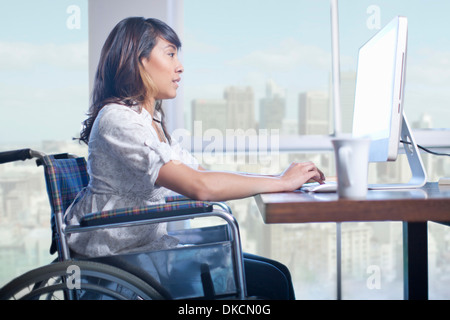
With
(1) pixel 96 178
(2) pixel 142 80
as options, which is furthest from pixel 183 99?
(1) pixel 96 178

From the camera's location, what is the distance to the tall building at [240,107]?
8.01ft

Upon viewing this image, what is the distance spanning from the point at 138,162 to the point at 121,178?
5.1 inches

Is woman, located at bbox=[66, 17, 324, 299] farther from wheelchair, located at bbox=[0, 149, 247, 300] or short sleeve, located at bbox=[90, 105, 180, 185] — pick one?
wheelchair, located at bbox=[0, 149, 247, 300]

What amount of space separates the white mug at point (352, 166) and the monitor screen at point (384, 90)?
0.23 meters

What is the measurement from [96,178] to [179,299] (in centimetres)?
44

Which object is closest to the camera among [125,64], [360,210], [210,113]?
[360,210]

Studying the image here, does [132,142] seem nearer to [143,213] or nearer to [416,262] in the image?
[143,213]

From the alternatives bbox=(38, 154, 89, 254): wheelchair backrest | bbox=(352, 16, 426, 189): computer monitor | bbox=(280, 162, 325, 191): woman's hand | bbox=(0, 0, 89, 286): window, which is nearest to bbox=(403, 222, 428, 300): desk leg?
bbox=(352, 16, 426, 189): computer monitor

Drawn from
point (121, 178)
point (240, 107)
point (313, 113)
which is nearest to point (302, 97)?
point (313, 113)

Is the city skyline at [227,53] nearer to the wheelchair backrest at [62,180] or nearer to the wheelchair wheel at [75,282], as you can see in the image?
the wheelchair backrest at [62,180]

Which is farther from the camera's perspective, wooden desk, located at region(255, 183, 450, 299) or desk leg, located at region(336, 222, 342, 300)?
desk leg, located at region(336, 222, 342, 300)

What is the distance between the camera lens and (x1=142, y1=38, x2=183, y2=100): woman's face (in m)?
1.40

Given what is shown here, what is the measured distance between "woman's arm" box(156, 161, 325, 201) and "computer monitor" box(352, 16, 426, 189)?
0.26m

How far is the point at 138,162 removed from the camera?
1104 mm
